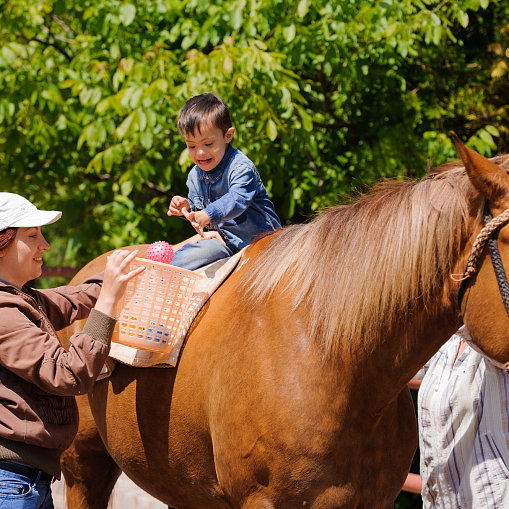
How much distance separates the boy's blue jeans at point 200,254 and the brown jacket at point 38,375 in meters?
0.70

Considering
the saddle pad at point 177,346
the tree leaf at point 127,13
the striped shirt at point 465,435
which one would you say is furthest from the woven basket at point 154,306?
the tree leaf at point 127,13

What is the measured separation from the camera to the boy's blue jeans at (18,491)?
1.63 metres

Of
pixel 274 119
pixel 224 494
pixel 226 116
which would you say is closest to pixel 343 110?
pixel 274 119

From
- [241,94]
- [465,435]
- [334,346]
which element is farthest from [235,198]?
[241,94]

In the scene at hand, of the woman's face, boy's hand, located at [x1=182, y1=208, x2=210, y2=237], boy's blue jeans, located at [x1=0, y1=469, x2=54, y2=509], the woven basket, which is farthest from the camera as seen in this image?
boy's hand, located at [x1=182, y1=208, x2=210, y2=237]

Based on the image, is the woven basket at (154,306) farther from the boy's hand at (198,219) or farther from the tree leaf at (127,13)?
the tree leaf at (127,13)

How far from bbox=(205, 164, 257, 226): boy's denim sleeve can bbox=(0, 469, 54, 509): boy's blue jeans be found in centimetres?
109

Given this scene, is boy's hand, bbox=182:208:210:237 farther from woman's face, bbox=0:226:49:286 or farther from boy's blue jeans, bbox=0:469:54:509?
boy's blue jeans, bbox=0:469:54:509

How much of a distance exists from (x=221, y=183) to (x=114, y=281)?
92cm

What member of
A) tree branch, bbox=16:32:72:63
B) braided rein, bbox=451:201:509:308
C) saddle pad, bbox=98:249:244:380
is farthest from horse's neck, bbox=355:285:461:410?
tree branch, bbox=16:32:72:63

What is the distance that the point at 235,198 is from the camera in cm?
226

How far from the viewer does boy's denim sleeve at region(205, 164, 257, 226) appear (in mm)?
2213

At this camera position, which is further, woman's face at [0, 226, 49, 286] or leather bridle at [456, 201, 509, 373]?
woman's face at [0, 226, 49, 286]

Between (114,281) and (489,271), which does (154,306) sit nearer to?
(114,281)
